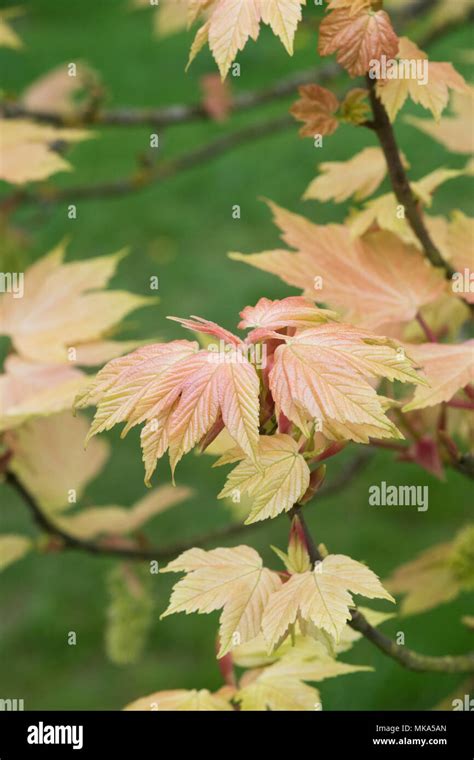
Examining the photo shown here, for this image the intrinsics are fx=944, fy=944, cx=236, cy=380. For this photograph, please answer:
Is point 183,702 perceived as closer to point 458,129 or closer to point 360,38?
point 360,38

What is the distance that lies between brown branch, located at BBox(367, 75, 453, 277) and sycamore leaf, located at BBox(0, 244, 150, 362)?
33cm

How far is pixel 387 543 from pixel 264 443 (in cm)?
207

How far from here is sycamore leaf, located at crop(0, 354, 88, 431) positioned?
0.96 meters

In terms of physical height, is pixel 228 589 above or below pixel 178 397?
below

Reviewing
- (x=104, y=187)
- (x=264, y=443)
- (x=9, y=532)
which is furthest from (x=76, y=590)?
(x=264, y=443)

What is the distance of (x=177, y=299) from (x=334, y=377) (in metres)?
2.97

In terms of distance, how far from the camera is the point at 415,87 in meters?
0.86

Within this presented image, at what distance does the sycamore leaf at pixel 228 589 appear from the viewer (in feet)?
2.37

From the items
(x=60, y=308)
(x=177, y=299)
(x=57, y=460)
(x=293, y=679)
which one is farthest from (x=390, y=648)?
(x=177, y=299)

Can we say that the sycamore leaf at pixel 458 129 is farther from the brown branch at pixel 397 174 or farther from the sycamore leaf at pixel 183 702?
the sycamore leaf at pixel 183 702

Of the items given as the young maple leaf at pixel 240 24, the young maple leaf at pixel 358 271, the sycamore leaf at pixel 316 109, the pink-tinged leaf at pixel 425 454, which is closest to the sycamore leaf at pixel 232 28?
the young maple leaf at pixel 240 24

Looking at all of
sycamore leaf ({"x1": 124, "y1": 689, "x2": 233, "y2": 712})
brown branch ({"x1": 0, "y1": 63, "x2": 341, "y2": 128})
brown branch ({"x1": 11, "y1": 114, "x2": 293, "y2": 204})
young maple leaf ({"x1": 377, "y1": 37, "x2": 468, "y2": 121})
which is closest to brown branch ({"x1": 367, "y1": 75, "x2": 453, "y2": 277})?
young maple leaf ({"x1": 377, "y1": 37, "x2": 468, "y2": 121})

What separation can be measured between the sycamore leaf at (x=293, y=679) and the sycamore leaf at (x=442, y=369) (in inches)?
9.9
